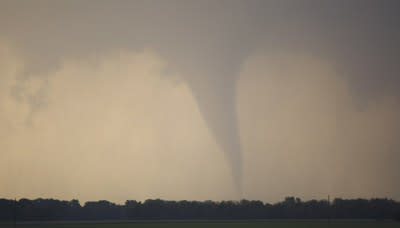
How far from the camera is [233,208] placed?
522 feet

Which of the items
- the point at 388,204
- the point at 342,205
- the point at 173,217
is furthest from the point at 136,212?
the point at 388,204

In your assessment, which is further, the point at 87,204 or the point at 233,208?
the point at 87,204

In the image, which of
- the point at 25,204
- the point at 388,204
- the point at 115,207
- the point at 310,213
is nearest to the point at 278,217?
the point at 310,213

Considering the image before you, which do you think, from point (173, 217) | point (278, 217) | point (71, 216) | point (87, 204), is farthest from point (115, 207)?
point (278, 217)

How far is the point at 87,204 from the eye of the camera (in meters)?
183

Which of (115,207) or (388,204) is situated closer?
(388,204)

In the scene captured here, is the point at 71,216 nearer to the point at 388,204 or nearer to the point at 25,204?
the point at 25,204

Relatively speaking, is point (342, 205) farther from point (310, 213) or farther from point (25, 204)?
point (25, 204)

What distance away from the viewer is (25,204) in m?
155

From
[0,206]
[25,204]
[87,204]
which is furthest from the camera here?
[87,204]

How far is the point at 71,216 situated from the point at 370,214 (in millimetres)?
89183

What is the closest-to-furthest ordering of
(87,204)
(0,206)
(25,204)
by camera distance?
(0,206) < (25,204) < (87,204)

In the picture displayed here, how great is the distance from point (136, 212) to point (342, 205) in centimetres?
6277

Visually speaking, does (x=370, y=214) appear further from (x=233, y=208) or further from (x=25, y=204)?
(x=25, y=204)
